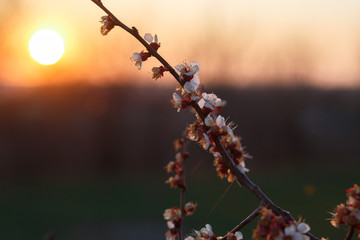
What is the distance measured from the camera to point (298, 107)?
1139cm

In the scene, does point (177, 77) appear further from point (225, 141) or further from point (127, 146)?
point (127, 146)

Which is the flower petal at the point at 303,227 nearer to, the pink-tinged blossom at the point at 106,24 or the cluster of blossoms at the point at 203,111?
the cluster of blossoms at the point at 203,111

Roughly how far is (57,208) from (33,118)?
2801 mm

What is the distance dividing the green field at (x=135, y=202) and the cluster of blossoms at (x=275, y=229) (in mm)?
4796

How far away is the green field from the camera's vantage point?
6797 millimetres

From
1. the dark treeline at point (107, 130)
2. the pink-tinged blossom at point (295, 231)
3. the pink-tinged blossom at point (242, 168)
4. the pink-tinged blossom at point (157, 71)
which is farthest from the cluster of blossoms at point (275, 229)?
the dark treeline at point (107, 130)

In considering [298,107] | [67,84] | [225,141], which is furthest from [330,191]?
[225,141]

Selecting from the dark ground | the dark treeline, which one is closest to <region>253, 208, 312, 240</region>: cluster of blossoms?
the dark ground

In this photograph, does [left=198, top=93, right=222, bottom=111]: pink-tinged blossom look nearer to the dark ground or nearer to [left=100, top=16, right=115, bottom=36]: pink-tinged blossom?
[left=100, top=16, right=115, bottom=36]: pink-tinged blossom

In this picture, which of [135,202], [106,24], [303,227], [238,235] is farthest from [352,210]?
[135,202]

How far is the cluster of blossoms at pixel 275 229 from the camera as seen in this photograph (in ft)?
2.05

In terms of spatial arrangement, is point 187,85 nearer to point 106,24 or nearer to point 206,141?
point 206,141

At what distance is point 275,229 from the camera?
0.62 m

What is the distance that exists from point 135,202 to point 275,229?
7984 mm
